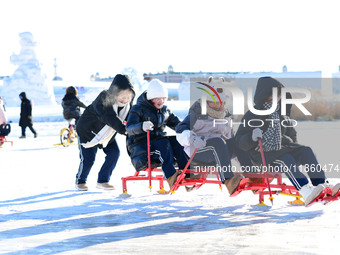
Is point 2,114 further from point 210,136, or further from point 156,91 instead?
point 210,136

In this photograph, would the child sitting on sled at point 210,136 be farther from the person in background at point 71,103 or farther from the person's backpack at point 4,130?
the person's backpack at point 4,130

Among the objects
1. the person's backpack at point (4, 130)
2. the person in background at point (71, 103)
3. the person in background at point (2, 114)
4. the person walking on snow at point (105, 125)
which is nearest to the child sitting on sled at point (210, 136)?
the person walking on snow at point (105, 125)

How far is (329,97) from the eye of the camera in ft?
77.8

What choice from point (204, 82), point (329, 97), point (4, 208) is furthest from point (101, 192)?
point (329, 97)

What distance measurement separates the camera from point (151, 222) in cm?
530

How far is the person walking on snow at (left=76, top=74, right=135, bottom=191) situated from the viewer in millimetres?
6996

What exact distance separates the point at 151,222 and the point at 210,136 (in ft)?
4.01

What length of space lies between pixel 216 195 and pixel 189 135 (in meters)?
1.11

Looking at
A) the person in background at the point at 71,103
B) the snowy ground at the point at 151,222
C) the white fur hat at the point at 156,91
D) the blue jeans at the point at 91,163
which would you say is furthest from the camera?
the person in background at the point at 71,103

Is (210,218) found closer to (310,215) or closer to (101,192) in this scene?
(310,215)

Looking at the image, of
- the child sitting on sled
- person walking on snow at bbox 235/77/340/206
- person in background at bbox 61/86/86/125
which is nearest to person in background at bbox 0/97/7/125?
person in background at bbox 61/86/86/125

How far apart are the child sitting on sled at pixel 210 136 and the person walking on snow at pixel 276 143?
188 millimetres

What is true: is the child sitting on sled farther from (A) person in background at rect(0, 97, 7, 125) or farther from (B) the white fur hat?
(A) person in background at rect(0, 97, 7, 125)

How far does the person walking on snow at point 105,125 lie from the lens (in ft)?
23.0
